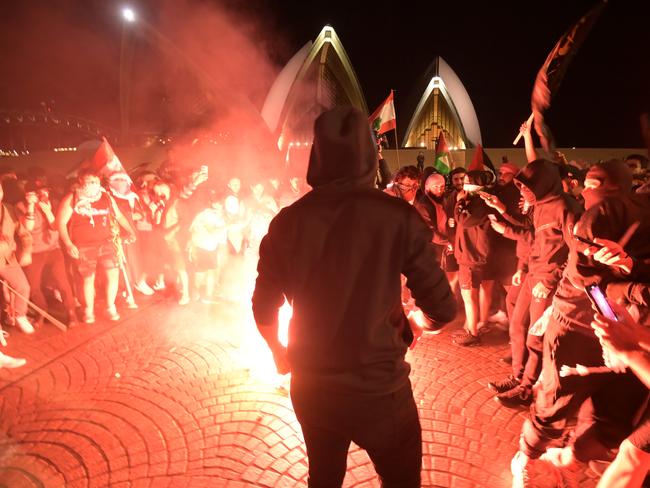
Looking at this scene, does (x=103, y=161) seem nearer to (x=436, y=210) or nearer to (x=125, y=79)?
(x=436, y=210)

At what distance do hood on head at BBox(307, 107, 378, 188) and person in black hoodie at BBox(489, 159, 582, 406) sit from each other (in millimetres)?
2493

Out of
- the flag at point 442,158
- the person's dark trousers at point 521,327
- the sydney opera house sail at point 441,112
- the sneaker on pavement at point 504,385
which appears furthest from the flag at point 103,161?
the sydney opera house sail at point 441,112

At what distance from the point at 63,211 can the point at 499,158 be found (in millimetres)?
26020

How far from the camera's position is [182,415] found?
3.66m

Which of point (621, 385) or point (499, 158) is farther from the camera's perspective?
point (499, 158)

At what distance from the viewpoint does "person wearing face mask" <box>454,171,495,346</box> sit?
4945 millimetres

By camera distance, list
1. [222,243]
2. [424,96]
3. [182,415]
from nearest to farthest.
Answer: [182,415] → [222,243] → [424,96]

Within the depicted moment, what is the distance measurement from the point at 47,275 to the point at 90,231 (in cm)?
173

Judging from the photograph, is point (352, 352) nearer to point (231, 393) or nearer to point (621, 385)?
point (621, 385)

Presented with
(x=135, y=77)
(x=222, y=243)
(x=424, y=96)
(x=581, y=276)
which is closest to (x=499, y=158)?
(x=424, y=96)

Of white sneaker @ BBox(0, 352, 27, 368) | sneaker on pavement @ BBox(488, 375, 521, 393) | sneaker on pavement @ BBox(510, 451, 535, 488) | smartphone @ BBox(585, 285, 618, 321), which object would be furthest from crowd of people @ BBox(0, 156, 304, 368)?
smartphone @ BBox(585, 285, 618, 321)

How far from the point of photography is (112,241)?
19.8 feet

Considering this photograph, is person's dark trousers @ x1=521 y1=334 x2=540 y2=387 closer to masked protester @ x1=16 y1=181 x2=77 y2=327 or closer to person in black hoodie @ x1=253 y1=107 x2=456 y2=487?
person in black hoodie @ x1=253 y1=107 x2=456 y2=487

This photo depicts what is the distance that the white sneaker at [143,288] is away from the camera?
284 inches
